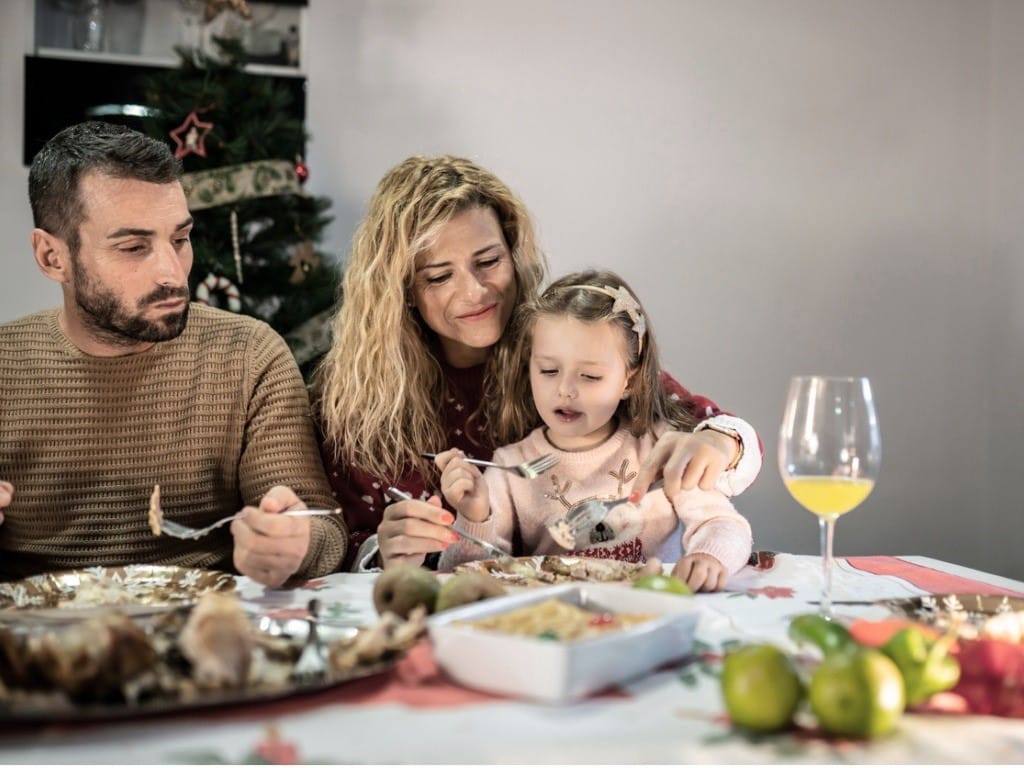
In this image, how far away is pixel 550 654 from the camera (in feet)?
2.74

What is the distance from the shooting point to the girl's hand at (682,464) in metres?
1.46

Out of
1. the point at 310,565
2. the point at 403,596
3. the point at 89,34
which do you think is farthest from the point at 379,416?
the point at 89,34

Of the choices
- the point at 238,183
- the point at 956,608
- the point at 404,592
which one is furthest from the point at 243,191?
the point at 956,608

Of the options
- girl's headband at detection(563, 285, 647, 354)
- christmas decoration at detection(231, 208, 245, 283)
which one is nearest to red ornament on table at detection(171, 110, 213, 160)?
christmas decoration at detection(231, 208, 245, 283)

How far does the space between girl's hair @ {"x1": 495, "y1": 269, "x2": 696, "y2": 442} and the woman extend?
35 millimetres

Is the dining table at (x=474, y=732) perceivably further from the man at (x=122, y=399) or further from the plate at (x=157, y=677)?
the man at (x=122, y=399)

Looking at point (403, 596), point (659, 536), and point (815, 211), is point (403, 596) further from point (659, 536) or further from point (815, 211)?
point (815, 211)

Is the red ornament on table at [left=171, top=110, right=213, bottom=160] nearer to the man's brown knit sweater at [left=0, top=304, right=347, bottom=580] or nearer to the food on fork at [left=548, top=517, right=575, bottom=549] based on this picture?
the man's brown knit sweater at [left=0, top=304, right=347, bottom=580]

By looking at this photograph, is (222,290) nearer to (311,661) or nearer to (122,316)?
(122,316)

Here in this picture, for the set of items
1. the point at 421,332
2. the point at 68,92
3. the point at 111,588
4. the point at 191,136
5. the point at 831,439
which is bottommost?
the point at 111,588

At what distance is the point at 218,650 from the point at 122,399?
47.4 inches

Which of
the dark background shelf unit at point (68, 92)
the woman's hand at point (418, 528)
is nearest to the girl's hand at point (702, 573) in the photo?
the woman's hand at point (418, 528)

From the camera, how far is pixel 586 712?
847mm

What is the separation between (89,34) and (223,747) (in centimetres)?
339
